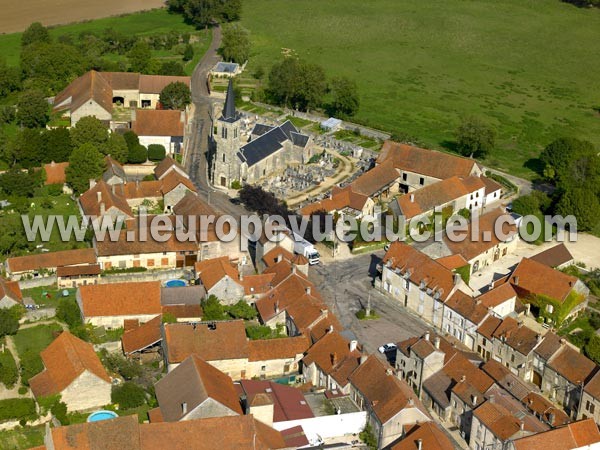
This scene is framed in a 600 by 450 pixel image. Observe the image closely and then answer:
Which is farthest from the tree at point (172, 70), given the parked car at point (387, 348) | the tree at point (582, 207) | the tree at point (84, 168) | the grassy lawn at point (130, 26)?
the parked car at point (387, 348)

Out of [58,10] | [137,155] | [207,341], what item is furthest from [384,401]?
[58,10]

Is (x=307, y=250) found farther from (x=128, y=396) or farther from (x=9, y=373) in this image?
(x=9, y=373)

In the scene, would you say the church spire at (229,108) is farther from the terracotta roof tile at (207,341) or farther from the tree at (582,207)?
the tree at (582,207)

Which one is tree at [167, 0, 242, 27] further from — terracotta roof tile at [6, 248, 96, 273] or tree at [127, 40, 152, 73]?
terracotta roof tile at [6, 248, 96, 273]

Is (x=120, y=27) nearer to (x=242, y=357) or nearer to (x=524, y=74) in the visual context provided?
(x=524, y=74)

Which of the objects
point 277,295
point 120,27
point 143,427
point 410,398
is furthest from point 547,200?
point 120,27
